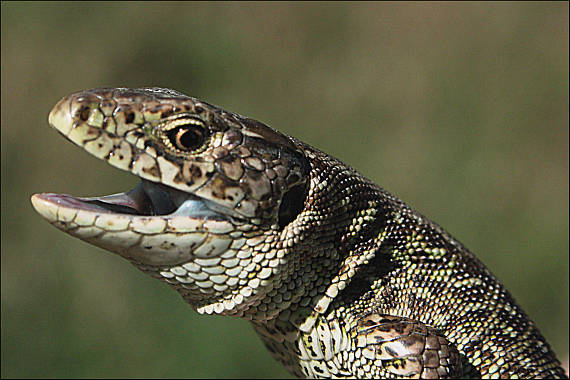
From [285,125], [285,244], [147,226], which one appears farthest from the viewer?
[285,125]

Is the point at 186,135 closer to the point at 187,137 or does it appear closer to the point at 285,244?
the point at 187,137

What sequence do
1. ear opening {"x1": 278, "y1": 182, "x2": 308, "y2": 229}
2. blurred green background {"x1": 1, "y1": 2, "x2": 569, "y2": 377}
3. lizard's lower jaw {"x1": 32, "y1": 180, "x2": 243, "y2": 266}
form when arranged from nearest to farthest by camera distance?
lizard's lower jaw {"x1": 32, "y1": 180, "x2": 243, "y2": 266} < ear opening {"x1": 278, "y1": 182, "x2": 308, "y2": 229} < blurred green background {"x1": 1, "y1": 2, "x2": 569, "y2": 377}

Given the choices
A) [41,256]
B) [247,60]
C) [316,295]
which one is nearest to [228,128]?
[316,295]

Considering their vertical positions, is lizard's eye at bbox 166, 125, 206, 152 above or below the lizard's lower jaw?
above

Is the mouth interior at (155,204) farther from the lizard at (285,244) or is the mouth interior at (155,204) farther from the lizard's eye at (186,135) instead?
the lizard's eye at (186,135)

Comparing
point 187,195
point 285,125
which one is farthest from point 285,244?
point 285,125

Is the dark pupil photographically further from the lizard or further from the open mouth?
the open mouth

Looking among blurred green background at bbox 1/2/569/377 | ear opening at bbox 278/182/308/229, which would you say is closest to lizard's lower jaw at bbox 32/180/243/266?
ear opening at bbox 278/182/308/229
